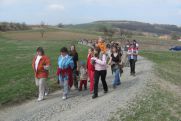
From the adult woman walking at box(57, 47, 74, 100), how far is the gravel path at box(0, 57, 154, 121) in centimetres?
59

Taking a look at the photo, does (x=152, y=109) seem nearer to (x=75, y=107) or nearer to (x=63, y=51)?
(x=75, y=107)

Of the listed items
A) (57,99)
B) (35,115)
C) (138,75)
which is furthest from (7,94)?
(138,75)

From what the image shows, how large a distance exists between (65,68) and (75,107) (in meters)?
1.88

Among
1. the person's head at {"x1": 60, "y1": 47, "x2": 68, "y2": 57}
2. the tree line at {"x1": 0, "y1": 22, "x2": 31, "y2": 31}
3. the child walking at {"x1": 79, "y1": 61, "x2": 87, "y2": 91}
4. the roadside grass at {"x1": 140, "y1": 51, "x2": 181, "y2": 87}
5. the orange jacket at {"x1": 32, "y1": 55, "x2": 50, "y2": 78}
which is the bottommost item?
the tree line at {"x1": 0, "y1": 22, "x2": 31, "y2": 31}

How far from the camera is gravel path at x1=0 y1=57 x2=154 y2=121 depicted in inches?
513

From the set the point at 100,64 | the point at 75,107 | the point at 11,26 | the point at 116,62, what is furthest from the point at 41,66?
the point at 11,26

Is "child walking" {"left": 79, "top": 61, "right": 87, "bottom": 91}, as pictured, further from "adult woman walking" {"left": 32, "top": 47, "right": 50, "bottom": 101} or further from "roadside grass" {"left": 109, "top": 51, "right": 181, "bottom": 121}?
"roadside grass" {"left": 109, "top": 51, "right": 181, "bottom": 121}

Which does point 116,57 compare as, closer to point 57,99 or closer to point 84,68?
point 84,68

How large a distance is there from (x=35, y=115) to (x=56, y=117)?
916 mm

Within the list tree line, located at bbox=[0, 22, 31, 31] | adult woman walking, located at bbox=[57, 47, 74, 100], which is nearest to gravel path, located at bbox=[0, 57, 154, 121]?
adult woman walking, located at bbox=[57, 47, 74, 100]

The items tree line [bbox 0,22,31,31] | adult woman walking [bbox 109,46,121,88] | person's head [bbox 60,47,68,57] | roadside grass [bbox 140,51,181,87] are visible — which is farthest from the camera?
tree line [bbox 0,22,31,31]

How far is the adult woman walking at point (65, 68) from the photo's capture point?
50.6 ft

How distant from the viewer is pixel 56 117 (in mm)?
13117

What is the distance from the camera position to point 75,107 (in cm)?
1425
